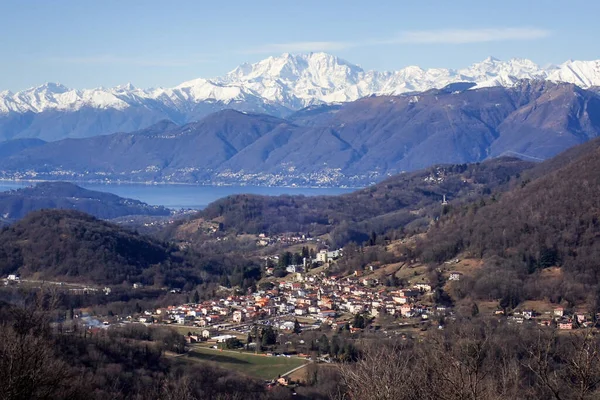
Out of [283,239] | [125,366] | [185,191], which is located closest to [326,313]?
[125,366]

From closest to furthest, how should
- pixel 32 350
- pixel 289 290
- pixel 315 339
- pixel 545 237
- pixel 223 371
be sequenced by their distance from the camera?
1. pixel 32 350
2. pixel 223 371
3. pixel 315 339
4. pixel 545 237
5. pixel 289 290

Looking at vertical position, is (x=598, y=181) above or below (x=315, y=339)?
above

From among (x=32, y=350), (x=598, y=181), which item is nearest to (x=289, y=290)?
(x=598, y=181)

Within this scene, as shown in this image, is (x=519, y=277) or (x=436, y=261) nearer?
(x=519, y=277)

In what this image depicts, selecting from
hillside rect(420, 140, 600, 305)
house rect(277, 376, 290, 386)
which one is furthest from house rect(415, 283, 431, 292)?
house rect(277, 376, 290, 386)

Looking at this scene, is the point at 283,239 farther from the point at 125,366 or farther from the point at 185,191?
the point at 185,191

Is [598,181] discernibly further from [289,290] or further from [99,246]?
[99,246]

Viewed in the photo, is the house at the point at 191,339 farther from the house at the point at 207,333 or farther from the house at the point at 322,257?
the house at the point at 322,257
